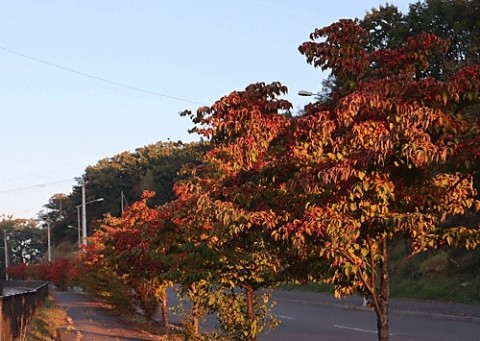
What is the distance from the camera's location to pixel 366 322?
85.3ft

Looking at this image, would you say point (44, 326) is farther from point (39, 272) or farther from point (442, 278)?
point (39, 272)

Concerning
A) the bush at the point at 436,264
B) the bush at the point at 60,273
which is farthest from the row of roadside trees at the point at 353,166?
the bush at the point at 60,273

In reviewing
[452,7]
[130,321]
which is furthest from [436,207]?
[452,7]

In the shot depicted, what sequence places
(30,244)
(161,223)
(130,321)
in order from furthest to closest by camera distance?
(30,244)
(130,321)
(161,223)

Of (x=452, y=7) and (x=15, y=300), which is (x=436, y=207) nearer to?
(x=15, y=300)

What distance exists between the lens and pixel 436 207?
25.2ft

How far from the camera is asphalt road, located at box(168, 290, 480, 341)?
2175cm

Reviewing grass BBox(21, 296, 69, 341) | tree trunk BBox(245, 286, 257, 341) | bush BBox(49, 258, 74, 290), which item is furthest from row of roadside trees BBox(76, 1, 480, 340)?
bush BBox(49, 258, 74, 290)

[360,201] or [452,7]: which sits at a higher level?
[452,7]

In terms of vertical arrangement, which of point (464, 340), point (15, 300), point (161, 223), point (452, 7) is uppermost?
point (452, 7)

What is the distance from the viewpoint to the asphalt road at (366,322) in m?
21.8

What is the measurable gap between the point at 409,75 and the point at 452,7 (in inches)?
1337

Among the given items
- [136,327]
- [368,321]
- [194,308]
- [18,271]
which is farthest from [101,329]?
[18,271]

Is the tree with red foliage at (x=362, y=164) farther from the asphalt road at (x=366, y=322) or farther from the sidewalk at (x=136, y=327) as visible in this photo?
Result: the asphalt road at (x=366, y=322)
